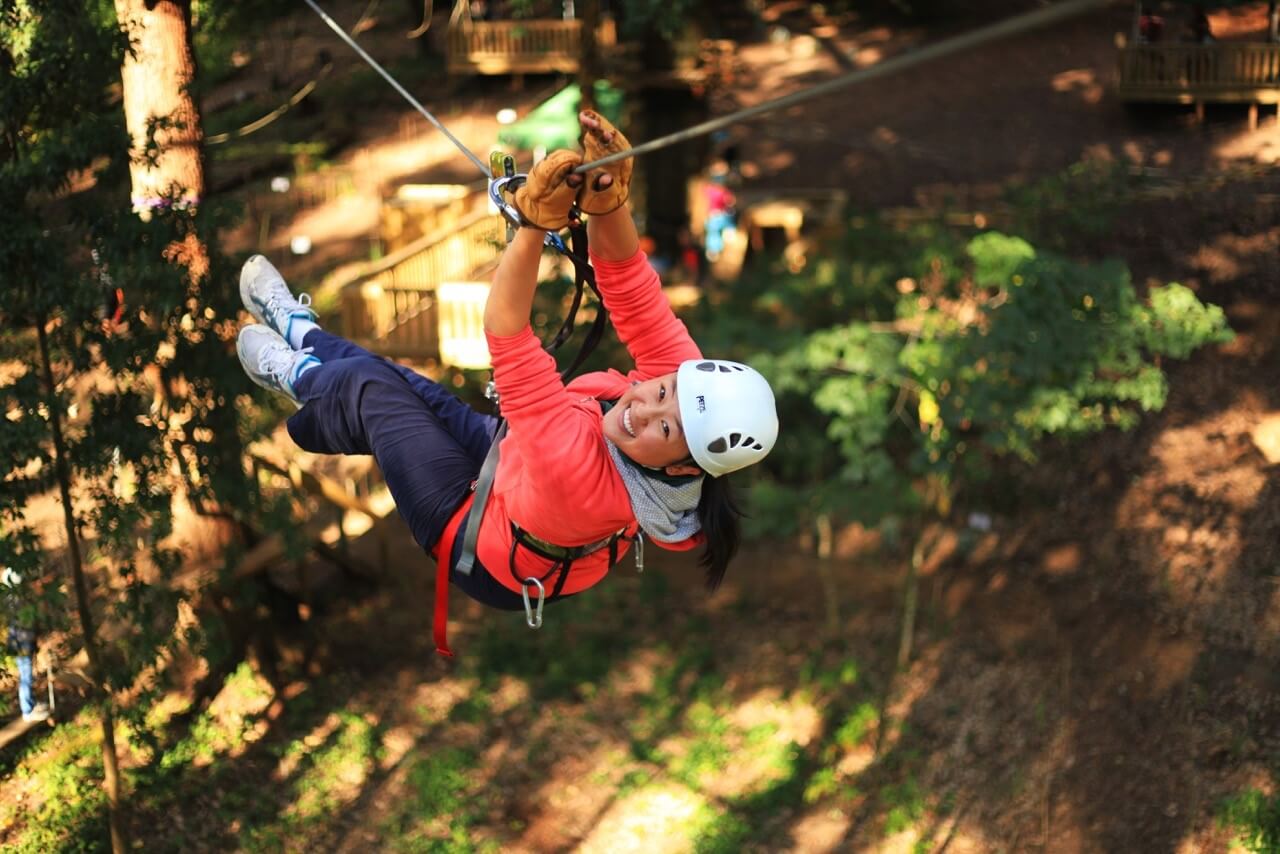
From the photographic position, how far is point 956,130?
544 inches

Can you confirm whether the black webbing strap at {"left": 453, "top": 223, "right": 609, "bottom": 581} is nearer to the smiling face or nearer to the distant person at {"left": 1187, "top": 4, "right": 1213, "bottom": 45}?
the smiling face

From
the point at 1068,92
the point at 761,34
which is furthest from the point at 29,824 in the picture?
the point at 761,34

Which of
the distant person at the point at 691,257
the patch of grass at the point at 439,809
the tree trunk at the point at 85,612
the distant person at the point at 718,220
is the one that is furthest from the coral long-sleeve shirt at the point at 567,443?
the distant person at the point at 718,220

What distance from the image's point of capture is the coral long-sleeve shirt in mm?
2879

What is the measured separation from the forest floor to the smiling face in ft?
18.6

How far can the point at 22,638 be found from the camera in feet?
20.9

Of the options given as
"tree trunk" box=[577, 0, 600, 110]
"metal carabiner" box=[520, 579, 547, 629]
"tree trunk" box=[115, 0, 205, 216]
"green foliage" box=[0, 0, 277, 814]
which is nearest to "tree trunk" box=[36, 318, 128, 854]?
"green foliage" box=[0, 0, 277, 814]

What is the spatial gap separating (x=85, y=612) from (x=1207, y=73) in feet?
27.3

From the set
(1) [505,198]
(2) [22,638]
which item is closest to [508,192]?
(1) [505,198]

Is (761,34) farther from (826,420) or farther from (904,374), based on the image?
(904,374)

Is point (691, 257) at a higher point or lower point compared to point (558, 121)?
lower

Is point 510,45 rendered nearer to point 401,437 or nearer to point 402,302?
point 402,302

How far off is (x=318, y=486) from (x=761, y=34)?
36.0 ft

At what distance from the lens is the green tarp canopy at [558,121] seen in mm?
10812
